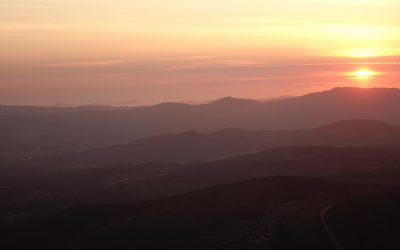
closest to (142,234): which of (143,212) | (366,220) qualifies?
(143,212)

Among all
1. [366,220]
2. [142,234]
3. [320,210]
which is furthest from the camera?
[142,234]

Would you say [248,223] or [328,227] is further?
[248,223]

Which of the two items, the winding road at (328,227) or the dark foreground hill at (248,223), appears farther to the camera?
the dark foreground hill at (248,223)

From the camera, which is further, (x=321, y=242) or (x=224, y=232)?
(x=224, y=232)

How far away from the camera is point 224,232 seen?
508 feet

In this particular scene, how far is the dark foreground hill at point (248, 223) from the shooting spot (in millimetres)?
134125

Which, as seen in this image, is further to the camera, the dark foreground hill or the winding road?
the dark foreground hill

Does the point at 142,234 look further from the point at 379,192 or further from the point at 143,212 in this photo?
the point at 379,192

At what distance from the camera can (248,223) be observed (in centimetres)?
15762

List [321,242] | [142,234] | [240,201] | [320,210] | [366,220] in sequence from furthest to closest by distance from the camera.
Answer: [240,201]
[142,234]
[320,210]
[366,220]
[321,242]

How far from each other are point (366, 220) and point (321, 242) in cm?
1936

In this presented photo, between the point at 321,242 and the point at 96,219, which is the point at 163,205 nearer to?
the point at 96,219

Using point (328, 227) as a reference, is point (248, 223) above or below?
below

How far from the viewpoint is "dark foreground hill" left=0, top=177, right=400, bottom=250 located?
134 meters
